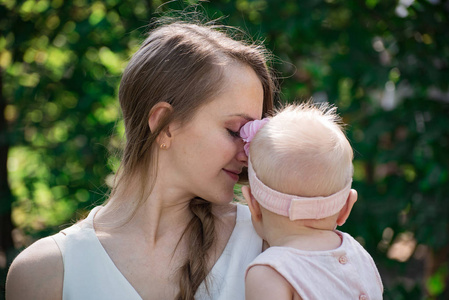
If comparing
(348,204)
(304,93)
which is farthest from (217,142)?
(304,93)

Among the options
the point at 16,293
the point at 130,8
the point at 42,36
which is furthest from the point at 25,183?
the point at 16,293

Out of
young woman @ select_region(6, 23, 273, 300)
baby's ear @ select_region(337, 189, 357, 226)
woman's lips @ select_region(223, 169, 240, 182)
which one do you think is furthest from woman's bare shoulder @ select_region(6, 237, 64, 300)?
baby's ear @ select_region(337, 189, 357, 226)

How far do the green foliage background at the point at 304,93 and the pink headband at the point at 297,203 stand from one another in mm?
1527

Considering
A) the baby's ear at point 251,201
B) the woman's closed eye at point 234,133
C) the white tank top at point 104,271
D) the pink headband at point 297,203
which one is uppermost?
the woman's closed eye at point 234,133

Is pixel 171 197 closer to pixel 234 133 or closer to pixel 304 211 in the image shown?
pixel 234 133

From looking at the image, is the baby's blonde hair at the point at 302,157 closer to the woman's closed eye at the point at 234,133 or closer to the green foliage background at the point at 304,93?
the woman's closed eye at the point at 234,133

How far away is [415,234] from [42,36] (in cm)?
260

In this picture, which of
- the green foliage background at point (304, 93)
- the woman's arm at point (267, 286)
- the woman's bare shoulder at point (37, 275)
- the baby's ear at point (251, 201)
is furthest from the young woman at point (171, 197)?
the green foliage background at point (304, 93)

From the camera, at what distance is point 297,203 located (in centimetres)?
150

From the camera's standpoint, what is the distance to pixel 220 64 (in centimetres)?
183

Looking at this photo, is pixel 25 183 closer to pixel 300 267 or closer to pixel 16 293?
pixel 16 293

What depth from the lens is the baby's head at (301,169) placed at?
4.94 ft

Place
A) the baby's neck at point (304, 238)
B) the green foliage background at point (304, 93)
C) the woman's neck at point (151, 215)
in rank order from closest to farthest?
the baby's neck at point (304, 238) < the woman's neck at point (151, 215) < the green foliage background at point (304, 93)

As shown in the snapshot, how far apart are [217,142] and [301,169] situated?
354 millimetres
